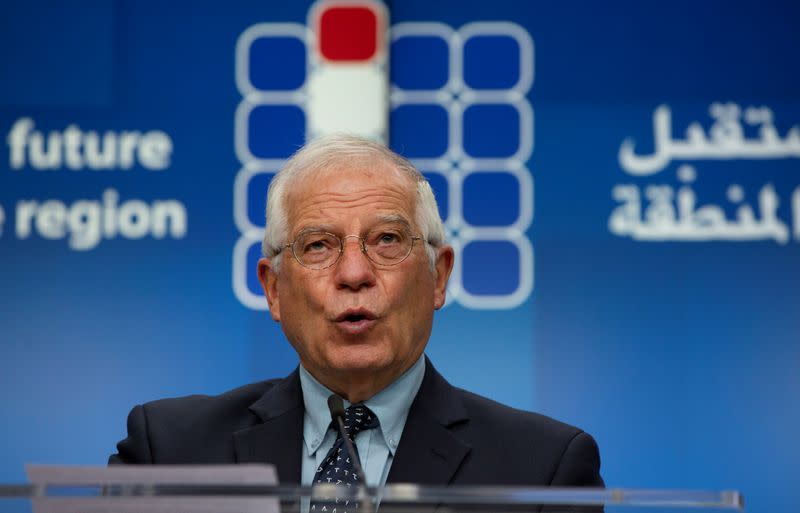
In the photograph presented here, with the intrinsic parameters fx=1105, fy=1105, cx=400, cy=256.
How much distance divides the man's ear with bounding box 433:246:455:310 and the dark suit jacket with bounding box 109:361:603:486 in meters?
0.11

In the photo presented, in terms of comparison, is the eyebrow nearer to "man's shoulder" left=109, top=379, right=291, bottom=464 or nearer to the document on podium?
"man's shoulder" left=109, top=379, right=291, bottom=464

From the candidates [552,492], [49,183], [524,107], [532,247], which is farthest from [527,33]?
[552,492]

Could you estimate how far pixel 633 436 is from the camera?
329cm

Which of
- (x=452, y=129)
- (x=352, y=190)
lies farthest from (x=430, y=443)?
(x=452, y=129)

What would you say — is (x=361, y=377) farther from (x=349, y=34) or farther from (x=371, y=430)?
(x=349, y=34)

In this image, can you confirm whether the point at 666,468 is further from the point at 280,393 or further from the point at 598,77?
the point at 280,393

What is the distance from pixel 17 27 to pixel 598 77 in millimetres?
1841

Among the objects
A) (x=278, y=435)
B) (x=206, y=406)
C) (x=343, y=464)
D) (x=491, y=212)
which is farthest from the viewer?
(x=491, y=212)

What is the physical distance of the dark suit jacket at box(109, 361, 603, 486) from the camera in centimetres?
163

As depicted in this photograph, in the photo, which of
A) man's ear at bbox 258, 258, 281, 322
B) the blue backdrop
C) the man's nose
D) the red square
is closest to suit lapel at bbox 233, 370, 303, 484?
man's ear at bbox 258, 258, 281, 322

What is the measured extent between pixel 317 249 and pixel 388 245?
0.35 ft

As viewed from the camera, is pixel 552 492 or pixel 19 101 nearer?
pixel 552 492

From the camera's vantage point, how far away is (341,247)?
167 cm

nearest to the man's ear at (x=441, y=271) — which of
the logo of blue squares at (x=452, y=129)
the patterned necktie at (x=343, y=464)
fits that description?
the patterned necktie at (x=343, y=464)
